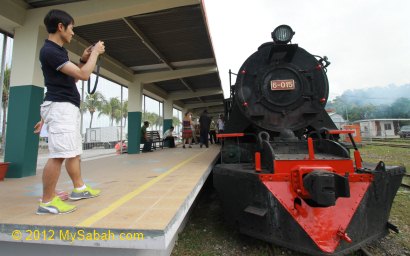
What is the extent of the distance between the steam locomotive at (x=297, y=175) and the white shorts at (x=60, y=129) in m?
1.82

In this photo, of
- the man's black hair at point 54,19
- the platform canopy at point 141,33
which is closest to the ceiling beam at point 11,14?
the platform canopy at point 141,33

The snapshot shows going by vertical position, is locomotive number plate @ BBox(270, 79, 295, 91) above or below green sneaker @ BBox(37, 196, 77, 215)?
above

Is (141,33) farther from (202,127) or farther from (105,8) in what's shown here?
(202,127)

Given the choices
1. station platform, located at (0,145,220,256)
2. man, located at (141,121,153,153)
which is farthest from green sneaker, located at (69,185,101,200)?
man, located at (141,121,153,153)

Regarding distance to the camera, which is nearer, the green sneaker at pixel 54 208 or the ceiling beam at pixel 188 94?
the green sneaker at pixel 54 208

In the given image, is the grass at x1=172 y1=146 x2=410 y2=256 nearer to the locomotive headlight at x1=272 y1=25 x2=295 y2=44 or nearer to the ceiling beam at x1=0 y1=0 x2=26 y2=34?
the locomotive headlight at x1=272 y1=25 x2=295 y2=44

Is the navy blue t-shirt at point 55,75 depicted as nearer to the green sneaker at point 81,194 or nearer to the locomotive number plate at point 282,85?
the green sneaker at point 81,194

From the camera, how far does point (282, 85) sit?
3885mm

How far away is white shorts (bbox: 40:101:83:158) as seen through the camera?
2.17 metres

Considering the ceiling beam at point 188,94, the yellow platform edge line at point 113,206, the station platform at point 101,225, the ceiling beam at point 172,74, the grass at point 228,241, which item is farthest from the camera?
the ceiling beam at point 188,94

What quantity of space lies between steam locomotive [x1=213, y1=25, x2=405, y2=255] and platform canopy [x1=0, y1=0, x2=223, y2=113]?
2.64 meters

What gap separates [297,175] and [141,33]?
619cm

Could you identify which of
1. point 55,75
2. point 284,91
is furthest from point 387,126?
point 55,75

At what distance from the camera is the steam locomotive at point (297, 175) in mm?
2484
